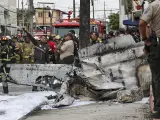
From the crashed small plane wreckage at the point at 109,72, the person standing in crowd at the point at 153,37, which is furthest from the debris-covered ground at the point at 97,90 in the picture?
the person standing in crowd at the point at 153,37

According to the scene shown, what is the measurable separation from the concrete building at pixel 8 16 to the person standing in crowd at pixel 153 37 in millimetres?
46007

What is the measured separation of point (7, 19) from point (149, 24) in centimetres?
5407

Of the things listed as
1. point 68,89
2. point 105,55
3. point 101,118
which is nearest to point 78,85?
point 68,89

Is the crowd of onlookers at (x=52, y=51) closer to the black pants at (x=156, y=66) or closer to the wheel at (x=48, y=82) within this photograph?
the wheel at (x=48, y=82)

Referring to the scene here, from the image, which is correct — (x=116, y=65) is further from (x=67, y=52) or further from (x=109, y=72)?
(x=67, y=52)

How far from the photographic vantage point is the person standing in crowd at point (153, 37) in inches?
184

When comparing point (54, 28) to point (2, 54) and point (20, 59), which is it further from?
point (2, 54)

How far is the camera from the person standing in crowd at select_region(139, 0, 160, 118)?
15.4 ft

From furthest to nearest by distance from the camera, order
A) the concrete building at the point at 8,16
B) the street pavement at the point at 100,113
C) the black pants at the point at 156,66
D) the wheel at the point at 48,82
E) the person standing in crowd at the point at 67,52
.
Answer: the concrete building at the point at 8,16, the person standing in crowd at the point at 67,52, the wheel at the point at 48,82, the street pavement at the point at 100,113, the black pants at the point at 156,66

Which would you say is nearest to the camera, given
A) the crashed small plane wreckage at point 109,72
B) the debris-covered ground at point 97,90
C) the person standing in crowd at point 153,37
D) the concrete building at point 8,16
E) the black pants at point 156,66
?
the person standing in crowd at point 153,37

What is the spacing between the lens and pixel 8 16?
187 feet

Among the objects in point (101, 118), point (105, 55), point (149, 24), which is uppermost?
point (149, 24)

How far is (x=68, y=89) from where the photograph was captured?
7.67 m

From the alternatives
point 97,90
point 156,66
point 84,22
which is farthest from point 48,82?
point 84,22
